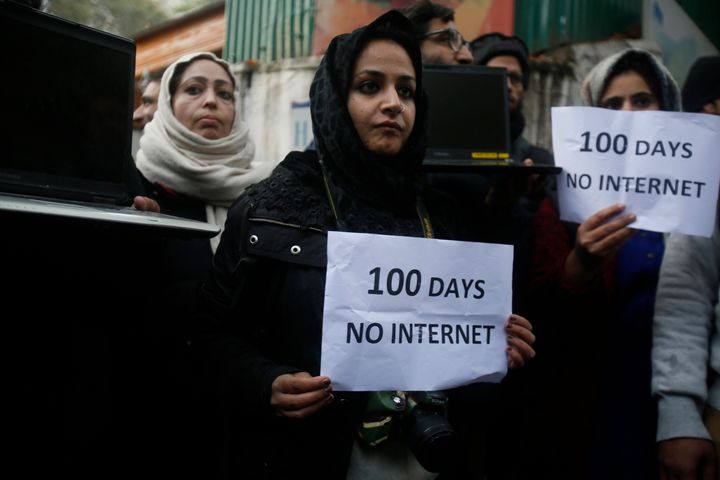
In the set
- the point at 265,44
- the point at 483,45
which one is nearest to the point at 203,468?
the point at 483,45

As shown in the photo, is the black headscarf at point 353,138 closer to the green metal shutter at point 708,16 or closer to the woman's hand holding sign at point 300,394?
the woman's hand holding sign at point 300,394

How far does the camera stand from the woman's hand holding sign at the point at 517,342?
153 centimetres

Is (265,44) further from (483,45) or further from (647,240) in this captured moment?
(647,240)

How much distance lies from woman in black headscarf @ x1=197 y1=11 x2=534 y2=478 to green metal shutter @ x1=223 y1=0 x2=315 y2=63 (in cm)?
464

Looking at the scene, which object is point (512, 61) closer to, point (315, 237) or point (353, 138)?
point (353, 138)

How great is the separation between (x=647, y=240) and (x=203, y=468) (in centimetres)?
167

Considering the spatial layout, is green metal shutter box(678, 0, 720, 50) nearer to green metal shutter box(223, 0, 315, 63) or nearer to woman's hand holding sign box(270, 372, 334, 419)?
green metal shutter box(223, 0, 315, 63)

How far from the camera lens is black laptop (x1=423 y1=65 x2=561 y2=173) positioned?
1.93 m

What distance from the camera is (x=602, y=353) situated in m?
1.92

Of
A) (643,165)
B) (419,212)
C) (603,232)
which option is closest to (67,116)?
(419,212)

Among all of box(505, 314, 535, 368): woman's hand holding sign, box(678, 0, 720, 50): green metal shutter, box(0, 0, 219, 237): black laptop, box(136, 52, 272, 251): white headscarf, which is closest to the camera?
box(0, 0, 219, 237): black laptop

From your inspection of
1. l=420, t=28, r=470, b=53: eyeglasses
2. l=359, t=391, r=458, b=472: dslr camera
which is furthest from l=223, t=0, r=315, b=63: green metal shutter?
l=359, t=391, r=458, b=472: dslr camera

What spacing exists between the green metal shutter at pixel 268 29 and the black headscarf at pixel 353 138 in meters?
4.58

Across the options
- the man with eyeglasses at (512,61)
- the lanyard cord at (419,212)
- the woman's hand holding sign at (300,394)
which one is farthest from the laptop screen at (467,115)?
the woman's hand holding sign at (300,394)
